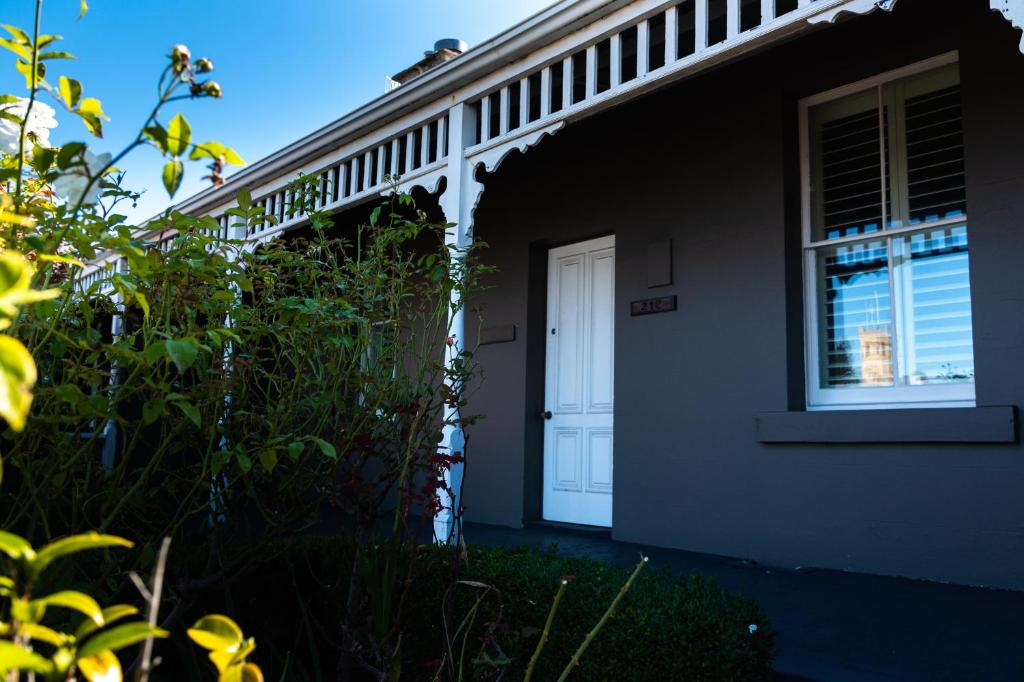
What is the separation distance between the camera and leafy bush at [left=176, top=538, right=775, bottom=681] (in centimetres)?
241

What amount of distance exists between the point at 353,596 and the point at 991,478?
3552mm

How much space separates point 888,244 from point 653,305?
1.69m

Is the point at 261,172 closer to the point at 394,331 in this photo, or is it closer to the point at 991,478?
the point at 394,331

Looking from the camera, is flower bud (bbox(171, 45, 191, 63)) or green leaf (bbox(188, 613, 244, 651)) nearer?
green leaf (bbox(188, 613, 244, 651))

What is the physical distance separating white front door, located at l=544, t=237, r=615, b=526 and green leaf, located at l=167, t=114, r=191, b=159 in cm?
548

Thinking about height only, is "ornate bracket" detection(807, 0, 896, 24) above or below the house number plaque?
above

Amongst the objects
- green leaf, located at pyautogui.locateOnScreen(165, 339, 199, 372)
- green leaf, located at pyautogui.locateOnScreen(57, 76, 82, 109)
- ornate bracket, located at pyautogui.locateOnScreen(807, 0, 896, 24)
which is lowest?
green leaf, located at pyautogui.locateOnScreen(165, 339, 199, 372)

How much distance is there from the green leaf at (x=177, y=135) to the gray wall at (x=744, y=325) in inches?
174

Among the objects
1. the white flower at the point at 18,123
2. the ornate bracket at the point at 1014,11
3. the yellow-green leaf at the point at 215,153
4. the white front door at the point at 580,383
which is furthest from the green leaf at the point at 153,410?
the white front door at the point at 580,383

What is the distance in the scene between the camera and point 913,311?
4832 millimetres

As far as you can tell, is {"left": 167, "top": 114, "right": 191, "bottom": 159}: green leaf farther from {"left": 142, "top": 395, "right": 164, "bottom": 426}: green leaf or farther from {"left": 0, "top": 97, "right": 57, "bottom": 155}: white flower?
{"left": 142, "top": 395, "right": 164, "bottom": 426}: green leaf

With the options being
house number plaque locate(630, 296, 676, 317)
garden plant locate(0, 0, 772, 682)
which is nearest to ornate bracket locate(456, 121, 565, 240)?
house number plaque locate(630, 296, 676, 317)

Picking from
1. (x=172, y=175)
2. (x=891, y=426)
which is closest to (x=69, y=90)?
(x=172, y=175)

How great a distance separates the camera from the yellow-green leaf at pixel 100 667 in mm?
771
